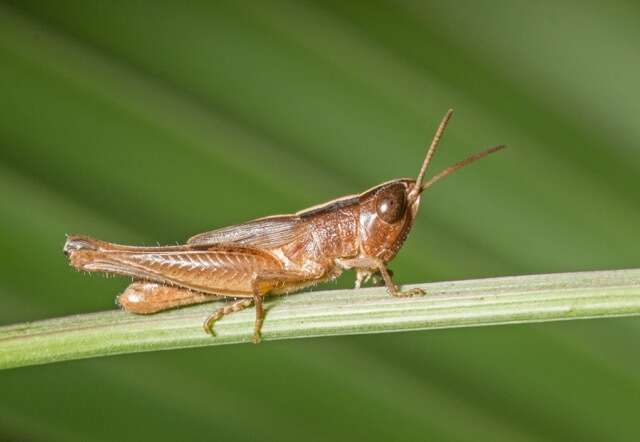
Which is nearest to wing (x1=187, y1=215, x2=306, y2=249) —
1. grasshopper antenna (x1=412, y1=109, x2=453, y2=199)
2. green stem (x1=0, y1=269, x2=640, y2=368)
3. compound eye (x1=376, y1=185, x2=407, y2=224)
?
compound eye (x1=376, y1=185, x2=407, y2=224)

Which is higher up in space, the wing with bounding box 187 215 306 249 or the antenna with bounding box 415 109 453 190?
the antenna with bounding box 415 109 453 190

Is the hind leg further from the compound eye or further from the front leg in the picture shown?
the compound eye

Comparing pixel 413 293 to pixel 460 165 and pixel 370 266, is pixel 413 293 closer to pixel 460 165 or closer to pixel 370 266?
pixel 460 165

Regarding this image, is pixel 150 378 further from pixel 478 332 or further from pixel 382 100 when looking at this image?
pixel 382 100

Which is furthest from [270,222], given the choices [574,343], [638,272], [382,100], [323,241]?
[638,272]

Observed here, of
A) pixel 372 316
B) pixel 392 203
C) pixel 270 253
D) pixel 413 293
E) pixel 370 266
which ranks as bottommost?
pixel 372 316

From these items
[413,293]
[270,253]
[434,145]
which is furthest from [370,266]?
[413,293]

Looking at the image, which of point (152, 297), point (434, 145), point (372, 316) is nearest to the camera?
point (372, 316)
